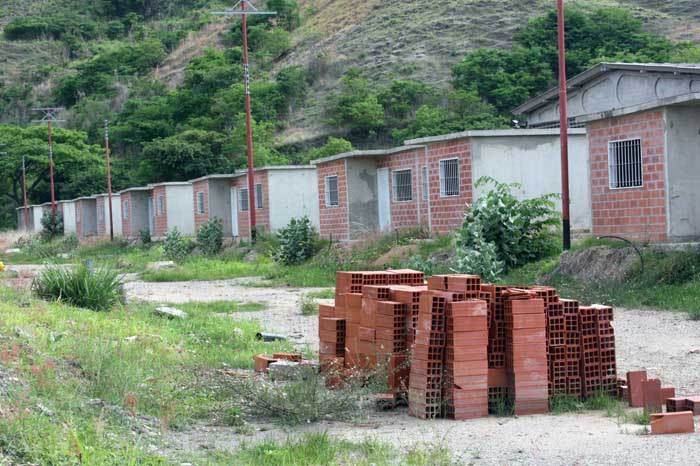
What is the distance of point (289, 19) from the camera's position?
78250 millimetres

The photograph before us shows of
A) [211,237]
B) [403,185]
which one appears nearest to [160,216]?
[211,237]

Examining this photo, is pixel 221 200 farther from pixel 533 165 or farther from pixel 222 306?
pixel 222 306

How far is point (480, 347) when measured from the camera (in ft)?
26.4

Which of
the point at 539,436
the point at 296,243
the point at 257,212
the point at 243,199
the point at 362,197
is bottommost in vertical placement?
the point at 539,436

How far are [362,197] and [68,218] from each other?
1431 inches

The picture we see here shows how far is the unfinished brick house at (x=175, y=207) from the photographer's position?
4100 centimetres

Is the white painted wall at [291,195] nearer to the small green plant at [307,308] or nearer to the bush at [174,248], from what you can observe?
the bush at [174,248]

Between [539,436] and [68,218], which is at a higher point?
[68,218]

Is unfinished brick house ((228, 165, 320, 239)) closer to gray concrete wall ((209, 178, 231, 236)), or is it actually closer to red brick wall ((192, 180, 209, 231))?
gray concrete wall ((209, 178, 231, 236))

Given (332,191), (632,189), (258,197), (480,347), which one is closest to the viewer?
(480,347)

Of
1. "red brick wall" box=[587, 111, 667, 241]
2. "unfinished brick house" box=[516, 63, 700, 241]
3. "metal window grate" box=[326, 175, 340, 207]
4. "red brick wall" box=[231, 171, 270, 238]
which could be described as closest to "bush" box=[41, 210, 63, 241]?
"red brick wall" box=[231, 171, 270, 238]

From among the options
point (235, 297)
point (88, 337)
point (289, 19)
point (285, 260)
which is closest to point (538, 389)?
point (88, 337)

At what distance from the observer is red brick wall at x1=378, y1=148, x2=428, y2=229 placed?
24.0m

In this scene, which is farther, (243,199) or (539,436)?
(243,199)
